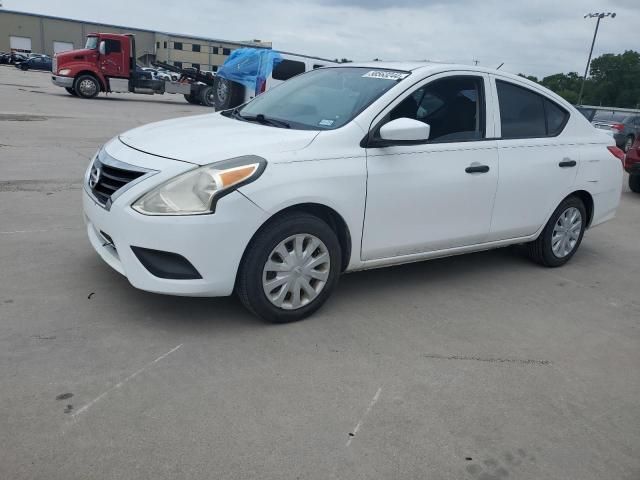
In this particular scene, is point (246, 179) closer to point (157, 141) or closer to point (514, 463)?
point (157, 141)

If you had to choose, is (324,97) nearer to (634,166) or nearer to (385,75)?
(385,75)

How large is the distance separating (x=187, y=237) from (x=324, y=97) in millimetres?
1723

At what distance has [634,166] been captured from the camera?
34.3 ft

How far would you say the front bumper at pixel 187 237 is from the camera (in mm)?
3363

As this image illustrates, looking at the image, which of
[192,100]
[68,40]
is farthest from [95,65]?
[68,40]

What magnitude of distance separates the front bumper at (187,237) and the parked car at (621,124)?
17.1m

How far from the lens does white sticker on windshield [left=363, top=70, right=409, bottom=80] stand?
4.29 metres

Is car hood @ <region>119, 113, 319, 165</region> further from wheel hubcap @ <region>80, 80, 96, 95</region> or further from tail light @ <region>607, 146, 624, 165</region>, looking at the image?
wheel hubcap @ <region>80, 80, 96, 95</region>

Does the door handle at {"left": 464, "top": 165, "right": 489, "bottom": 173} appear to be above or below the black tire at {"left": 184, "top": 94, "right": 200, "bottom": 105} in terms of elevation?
above

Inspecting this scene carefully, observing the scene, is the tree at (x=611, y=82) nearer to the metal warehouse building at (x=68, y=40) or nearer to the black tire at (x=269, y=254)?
the metal warehouse building at (x=68, y=40)

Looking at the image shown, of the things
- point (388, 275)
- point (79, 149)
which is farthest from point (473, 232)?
point (79, 149)

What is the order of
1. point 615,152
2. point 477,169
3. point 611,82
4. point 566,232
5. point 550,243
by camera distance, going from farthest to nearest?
point 611,82 → point 615,152 → point 566,232 → point 550,243 → point 477,169

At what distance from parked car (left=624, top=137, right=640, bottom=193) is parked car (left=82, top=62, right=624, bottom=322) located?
592 centimetres

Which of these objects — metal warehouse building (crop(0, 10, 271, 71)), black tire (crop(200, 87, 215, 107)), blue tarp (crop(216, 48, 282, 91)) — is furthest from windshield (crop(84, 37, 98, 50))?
metal warehouse building (crop(0, 10, 271, 71))
